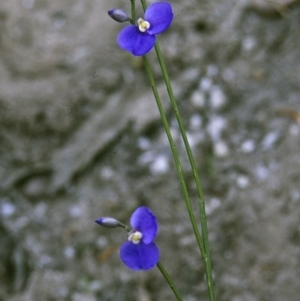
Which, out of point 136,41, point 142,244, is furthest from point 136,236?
point 136,41

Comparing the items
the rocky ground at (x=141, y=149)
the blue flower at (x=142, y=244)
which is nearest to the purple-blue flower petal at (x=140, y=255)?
the blue flower at (x=142, y=244)

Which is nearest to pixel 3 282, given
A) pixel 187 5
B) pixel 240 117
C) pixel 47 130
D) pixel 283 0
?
pixel 47 130

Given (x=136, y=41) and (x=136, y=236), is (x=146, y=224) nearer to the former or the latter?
(x=136, y=236)

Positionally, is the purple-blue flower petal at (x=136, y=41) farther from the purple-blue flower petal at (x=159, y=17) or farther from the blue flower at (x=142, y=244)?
the blue flower at (x=142, y=244)

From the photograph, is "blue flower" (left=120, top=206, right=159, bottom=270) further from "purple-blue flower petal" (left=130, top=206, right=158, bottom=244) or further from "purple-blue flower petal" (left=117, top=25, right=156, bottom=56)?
"purple-blue flower petal" (left=117, top=25, right=156, bottom=56)

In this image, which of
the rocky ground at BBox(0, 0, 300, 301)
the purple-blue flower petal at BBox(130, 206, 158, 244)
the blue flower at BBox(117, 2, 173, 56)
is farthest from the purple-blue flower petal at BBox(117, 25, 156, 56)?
the rocky ground at BBox(0, 0, 300, 301)

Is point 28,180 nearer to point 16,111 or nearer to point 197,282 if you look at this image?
point 16,111
